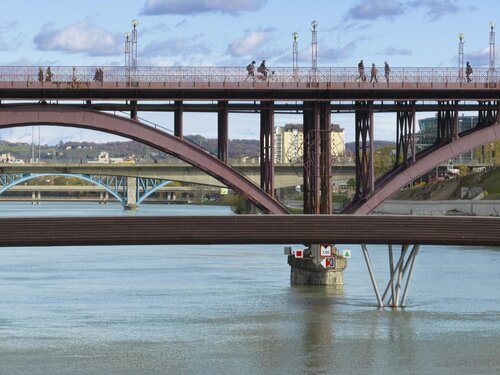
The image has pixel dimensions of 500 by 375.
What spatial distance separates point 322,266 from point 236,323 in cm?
1625

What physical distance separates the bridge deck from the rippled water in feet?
12.4

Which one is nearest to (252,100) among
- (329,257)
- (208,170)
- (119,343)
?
(208,170)

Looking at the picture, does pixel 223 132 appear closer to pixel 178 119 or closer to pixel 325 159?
pixel 178 119

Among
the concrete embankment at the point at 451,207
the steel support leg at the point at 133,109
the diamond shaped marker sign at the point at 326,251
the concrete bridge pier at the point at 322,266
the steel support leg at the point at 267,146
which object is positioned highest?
the steel support leg at the point at 133,109

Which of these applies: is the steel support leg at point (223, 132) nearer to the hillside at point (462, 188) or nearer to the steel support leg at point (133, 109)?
the steel support leg at point (133, 109)

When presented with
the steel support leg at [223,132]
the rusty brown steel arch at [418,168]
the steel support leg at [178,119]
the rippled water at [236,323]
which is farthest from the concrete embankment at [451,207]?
the steel support leg at [178,119]

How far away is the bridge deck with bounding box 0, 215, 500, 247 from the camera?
5653 cm

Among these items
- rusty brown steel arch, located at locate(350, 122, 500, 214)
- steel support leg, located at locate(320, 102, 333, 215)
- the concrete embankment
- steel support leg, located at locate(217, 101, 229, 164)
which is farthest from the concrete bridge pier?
the concrete embankment

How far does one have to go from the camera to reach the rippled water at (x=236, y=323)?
48875 mm

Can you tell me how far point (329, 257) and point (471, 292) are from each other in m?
8.20

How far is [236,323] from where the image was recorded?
194ft

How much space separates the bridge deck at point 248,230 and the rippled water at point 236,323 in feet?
12.4

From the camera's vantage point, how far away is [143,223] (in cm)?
5759

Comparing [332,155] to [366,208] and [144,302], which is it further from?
[144,302]
